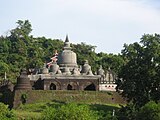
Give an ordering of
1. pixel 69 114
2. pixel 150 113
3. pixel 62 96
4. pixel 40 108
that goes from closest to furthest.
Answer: pixel 69 114 < pixel 150 113 < pixel 40 108 < pixel 62 96

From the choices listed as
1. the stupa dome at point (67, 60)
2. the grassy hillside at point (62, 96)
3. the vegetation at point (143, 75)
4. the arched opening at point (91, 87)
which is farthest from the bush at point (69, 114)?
the stupa dome at point (67, 60)

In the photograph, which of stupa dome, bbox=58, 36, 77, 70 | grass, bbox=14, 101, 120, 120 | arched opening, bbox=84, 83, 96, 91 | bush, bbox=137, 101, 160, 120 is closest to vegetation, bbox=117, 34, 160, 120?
grass, bbox=14, 101, 120, 120

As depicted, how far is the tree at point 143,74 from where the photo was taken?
62.0m

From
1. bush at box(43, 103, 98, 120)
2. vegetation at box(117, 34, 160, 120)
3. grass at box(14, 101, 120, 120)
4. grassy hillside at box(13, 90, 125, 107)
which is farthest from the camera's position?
grassy hillside at box(13, 90, 125, 107)

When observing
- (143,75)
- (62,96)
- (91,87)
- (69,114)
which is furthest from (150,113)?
(91,87)

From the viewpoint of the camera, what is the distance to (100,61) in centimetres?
11675

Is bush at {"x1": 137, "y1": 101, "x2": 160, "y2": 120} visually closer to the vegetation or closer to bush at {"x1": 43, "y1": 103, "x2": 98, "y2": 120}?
bush at {"x1": 43, "y1": 103, "x2": 98, "y2": 120}

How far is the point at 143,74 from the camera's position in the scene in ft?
207

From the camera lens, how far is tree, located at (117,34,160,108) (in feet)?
203

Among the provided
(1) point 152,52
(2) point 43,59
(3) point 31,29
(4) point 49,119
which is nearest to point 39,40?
(3) point 31,29

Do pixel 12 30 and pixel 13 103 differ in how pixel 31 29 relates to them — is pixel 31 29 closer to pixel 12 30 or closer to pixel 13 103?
pixel 12 30

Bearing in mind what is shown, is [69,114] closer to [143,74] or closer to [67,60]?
[143,74]

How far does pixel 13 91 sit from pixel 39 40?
70.5m

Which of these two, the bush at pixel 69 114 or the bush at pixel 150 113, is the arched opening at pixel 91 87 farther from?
the bush at pixel 69 114
